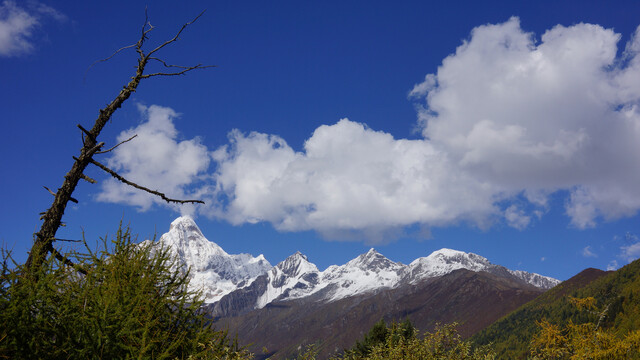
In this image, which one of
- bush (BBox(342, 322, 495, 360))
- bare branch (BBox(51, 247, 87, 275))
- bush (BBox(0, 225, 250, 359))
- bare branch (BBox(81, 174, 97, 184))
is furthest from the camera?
bush (BBox(342, 322, 495, 360))

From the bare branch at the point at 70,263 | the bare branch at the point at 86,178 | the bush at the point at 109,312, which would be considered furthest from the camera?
the bare branch at the point at 86,178

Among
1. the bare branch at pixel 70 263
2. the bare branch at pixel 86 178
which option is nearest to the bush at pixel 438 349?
the bare branch at pixel 70 263

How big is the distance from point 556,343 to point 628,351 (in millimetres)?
5828

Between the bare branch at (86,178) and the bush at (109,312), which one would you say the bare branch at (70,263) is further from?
the bare branch at (86,178)


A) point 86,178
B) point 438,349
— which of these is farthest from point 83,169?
point 438,349

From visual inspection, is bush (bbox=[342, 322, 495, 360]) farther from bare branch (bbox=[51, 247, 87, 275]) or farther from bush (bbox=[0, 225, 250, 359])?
bare branch (bbox=[51, 247, 87, 275])

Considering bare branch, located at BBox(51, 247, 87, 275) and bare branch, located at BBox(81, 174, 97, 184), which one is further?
bare branch, located at BBox(81, 174, 97, 184)

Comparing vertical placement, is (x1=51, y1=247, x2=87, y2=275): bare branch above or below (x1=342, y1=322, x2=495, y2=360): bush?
above

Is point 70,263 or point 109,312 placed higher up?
point 70,263

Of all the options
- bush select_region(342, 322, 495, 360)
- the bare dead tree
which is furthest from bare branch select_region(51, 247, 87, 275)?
bush select_region(342, 322, 495, 360)

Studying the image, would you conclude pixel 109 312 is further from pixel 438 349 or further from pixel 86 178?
pixel 438 349

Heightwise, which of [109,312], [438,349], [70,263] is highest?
[70,263]

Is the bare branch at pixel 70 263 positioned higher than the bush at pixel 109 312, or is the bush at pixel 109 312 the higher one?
the bare branch at pixel 70 263

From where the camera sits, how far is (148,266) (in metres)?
8.27
